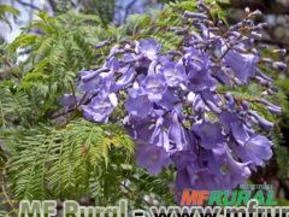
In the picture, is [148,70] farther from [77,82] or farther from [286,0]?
[286,0]

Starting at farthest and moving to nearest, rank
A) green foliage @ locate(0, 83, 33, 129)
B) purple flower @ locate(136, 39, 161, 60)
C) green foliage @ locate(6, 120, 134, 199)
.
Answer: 1. green foliage @ locate(0, 83, 33, 129)
2. purple flower @ locate(136, 39, 161, 60)
3. green foliage @ locate(6, 120, 134, 199)

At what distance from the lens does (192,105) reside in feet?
4.17

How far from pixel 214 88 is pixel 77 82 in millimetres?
431

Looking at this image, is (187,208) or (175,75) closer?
(175,75)

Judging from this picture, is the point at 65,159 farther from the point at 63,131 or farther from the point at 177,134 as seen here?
the point at 177,134

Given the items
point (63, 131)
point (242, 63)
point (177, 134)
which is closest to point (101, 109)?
point (63, 131)

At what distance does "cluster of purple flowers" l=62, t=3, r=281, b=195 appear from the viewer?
127 cm

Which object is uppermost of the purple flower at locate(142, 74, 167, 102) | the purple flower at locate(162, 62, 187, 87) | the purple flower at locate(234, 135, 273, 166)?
the purple flower at locate(162, 62, 187, 87)

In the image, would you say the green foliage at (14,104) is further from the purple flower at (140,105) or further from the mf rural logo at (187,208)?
the purple flower at (140,105)

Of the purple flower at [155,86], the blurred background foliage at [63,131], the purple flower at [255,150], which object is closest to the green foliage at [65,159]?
the blurred background foliage at [63,131]

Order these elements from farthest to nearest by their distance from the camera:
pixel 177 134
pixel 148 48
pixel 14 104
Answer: pixel 14 104
pixel 148 48
pixel 177 134

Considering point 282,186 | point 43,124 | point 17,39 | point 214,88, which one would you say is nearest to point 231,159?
point 214,88

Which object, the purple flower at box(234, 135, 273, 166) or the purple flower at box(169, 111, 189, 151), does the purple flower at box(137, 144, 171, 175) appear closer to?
the purple flower at box(169, 111, 189, 151)

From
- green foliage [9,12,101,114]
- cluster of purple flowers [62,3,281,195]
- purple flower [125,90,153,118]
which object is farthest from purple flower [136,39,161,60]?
green foliage [9,12,101,114]
